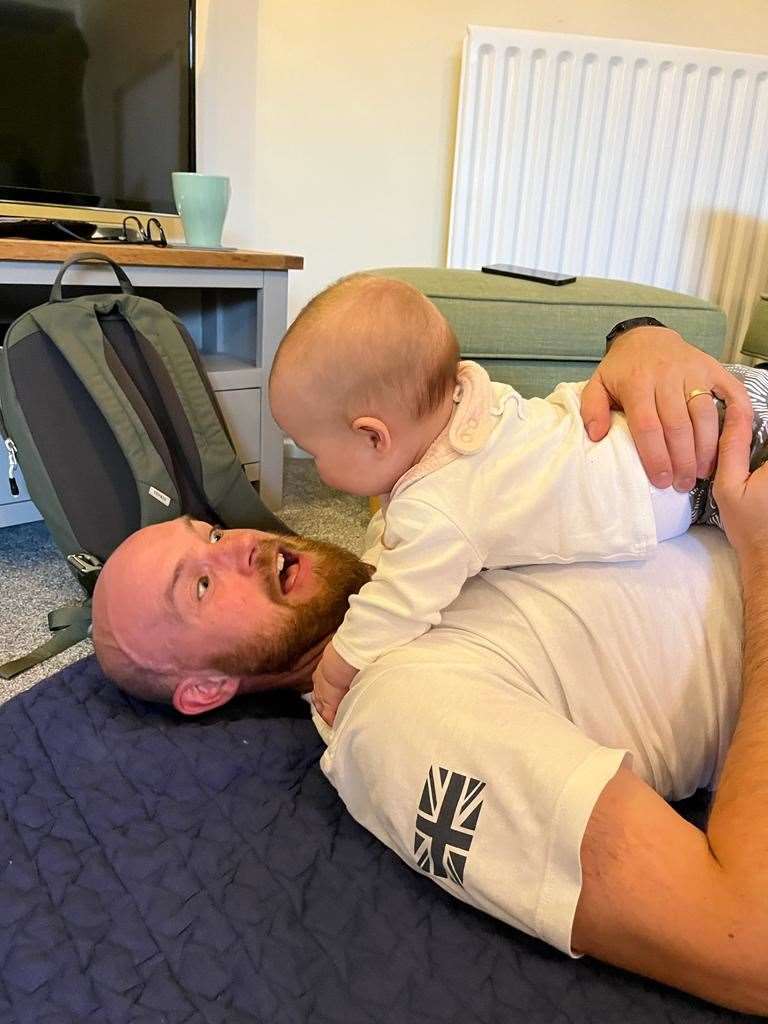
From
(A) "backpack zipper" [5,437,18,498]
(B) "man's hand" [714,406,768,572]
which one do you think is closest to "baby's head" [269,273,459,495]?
(B) "man's hand" [714,406,768,572]

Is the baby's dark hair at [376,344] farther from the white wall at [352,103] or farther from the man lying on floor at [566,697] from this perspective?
the white wall at [352,103]

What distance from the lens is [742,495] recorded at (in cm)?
78

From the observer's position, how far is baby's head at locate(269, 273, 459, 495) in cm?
76

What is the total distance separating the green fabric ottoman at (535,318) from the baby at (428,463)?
0.69m

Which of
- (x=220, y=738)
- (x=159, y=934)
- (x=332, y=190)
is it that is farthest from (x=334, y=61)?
(x=159, y=934)

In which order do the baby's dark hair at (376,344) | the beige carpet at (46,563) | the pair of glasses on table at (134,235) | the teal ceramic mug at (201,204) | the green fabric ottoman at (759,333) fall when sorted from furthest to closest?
the green fabric ottoman at (759,333), the teal ceramic mug at (201,204), the pair of glasses on table at (134,235), the beige carpet at (46,563), the baby's dark hair at (376,344)

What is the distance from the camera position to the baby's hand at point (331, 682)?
2.65 ft

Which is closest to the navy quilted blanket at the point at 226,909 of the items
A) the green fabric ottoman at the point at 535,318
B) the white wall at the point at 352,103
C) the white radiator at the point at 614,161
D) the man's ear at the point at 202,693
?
the man's ear at the point at 202,693

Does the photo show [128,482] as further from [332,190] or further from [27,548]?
[332,190]

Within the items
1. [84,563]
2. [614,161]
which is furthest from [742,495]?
[614,161]

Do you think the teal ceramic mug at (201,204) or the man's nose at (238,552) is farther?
the teal ceramic mug at (201,204)

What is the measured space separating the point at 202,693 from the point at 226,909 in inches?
11.2

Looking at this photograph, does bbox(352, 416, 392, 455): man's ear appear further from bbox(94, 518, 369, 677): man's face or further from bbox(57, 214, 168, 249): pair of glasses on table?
bbox(57, 214, 168, 249): pair of glasses on table

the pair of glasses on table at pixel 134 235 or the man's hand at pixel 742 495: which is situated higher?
the pair of glasses on table at pixel 134 235
